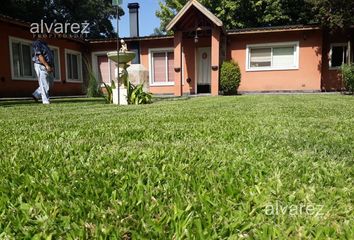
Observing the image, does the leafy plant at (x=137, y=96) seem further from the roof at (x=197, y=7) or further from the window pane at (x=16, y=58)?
the window pane at (x=16, y=58)

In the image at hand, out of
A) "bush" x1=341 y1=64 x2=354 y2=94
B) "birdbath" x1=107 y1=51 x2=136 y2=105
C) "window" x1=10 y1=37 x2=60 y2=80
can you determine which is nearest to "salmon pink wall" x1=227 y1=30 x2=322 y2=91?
"bush" x1=341 y1=64 x2=354 y2=94

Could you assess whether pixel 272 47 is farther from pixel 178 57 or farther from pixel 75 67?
pixel 75 67

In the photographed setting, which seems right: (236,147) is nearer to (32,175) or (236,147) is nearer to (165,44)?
(32,175)

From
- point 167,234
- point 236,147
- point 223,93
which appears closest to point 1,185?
point 167,234

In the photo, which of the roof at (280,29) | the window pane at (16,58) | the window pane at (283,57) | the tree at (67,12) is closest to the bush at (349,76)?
the roof at (280,29)

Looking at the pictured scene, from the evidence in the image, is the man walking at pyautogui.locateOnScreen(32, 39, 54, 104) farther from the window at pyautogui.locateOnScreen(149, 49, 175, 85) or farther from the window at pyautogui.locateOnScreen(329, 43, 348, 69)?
the window at pyautogui.locateOnScreen(329, 43, 348, 69)

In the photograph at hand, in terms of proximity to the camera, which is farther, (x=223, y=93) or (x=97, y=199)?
(x=223, y=93)

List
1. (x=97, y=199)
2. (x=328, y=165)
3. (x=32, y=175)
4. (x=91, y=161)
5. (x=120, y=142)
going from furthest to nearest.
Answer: (x=120, y=142) → (x=91, y=161) → (x=328, y=165) → (x=32, y=175) → (x=97, y=199)

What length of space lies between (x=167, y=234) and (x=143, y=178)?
2.17 feet

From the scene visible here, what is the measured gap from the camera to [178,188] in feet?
5.96

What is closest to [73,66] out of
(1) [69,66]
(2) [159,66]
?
(1) [69,66]

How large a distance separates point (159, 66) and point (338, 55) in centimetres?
925

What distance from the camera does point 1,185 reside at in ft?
6.11

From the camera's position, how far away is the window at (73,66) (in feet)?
63.9
